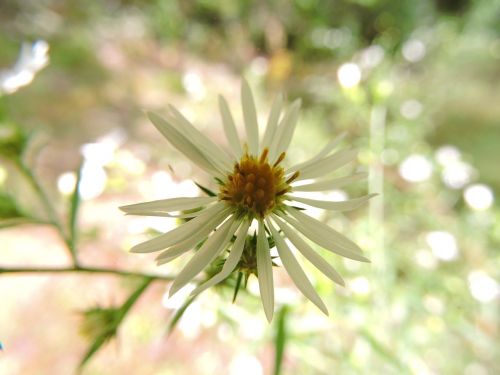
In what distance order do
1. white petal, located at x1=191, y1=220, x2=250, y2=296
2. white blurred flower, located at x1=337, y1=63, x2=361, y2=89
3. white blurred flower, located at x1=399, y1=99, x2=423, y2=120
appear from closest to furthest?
white petal, located at x1=191, y1=220, x2=250, y2=296, white blurred flower, located at x1=337, y1=63, x2=361, y2=89, white blurred flower, located at x1=399, y1=99, x2=423, y2=120

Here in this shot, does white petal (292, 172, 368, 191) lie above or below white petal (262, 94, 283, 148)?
below

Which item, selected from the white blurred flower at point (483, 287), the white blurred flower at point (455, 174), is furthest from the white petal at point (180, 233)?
the white blurred flower at point (455, 174)

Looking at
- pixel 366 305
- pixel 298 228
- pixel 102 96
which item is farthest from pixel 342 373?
pixel 102 96

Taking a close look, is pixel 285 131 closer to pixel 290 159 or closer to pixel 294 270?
pixel 294 270

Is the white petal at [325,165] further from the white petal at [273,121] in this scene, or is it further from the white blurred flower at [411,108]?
the white blurred flower at [411,108]

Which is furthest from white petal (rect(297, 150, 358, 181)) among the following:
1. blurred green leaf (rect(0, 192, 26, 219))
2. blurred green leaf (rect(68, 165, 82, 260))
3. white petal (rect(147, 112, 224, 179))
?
blurred green leaf (rect(0, 192, 26, 219))

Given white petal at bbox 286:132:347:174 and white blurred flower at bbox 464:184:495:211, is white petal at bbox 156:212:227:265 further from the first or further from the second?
white blurred flower at bbox 464:184:495:211

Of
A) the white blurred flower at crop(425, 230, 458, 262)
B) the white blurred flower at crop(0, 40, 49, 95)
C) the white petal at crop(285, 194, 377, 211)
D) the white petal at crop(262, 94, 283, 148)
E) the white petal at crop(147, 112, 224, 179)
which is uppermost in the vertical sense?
the white blurred flower at crop(425, 230, 458, 262)

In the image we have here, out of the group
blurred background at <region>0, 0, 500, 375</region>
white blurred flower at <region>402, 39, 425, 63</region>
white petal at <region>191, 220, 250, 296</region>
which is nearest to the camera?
white petal at <region>191, 220, 250, 296</region>
